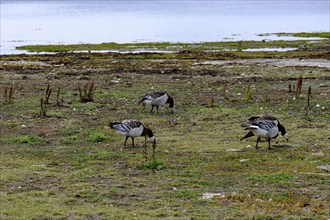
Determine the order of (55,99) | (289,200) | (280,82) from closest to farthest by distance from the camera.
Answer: (289,200), (55,99), (280,82)

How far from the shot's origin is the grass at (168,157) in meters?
10.5

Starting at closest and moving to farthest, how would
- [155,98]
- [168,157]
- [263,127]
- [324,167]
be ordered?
[324,167] → [168,157] → [263,127] → [155,98]

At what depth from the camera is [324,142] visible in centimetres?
1634

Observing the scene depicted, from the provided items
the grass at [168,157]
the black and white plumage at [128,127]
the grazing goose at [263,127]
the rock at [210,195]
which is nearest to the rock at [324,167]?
the grass at [168,157]

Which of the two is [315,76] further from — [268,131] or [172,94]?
[268,131]

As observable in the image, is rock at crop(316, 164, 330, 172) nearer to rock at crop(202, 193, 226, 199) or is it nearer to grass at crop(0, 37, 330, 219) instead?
grass at crop(0, 37, 330, 219)

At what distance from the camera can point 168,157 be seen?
14.9 m

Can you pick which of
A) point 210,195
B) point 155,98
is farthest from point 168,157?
point 155,98

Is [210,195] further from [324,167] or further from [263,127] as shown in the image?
[263,127]

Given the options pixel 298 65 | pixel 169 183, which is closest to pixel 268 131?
pixel 169 183

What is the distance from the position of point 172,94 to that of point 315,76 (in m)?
8.88

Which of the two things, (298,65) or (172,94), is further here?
(298,65)

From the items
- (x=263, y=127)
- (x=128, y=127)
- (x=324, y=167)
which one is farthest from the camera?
(x=128, y=127)

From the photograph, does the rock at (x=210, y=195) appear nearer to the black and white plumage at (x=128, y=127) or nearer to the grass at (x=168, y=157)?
the grass at (x=168, y=157)
